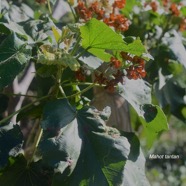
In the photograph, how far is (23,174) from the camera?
5.08 ft

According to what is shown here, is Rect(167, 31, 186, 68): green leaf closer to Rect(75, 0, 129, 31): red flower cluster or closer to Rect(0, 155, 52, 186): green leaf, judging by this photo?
Rect(75, 0, 129, 31): red flower cluster

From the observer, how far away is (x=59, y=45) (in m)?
1.54

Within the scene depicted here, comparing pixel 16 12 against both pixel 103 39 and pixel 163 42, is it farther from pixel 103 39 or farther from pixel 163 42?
pixel 103 39

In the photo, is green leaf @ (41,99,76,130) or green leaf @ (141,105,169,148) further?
green leaf @ (141,105,169,148)

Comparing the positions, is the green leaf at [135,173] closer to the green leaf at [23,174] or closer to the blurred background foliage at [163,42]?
the green leaf at [23,174]

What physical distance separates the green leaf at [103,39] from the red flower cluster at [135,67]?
0.04 meters

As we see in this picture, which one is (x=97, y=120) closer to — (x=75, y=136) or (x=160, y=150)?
(x=75, y=136)

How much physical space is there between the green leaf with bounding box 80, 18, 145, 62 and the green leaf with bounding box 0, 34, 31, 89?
170 millimetres

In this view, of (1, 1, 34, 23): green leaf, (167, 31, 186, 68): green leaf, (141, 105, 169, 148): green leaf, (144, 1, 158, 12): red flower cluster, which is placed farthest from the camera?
(144, 1, 158, 12): red flower cluster

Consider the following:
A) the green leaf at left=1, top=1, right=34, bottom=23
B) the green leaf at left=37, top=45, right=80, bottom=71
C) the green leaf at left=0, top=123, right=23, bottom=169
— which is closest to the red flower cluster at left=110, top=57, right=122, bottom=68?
the green leaf at left=37, top=45, right=80, bottom=71

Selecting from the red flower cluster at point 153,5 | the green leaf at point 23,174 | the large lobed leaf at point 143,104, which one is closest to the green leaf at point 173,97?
the red flower cluster at point 153,5

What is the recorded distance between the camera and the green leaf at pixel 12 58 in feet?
4.58

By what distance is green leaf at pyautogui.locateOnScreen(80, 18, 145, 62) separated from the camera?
55.5 inches

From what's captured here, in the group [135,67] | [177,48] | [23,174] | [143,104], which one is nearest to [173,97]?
[177,48]
